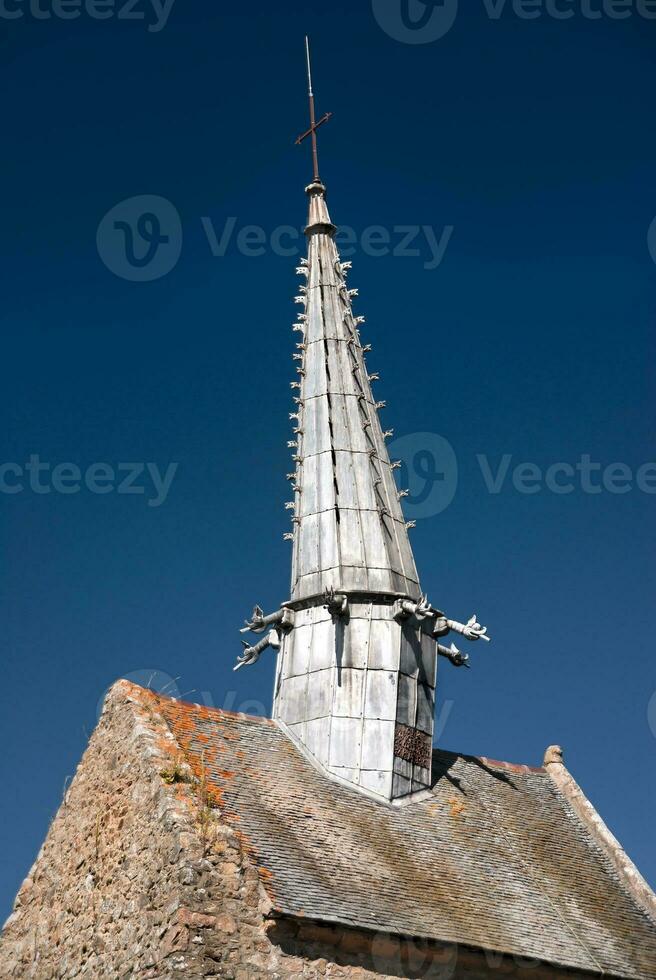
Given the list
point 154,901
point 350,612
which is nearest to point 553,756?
point 350,612

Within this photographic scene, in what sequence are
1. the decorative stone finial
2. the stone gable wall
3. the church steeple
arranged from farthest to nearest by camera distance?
the decorative stone finial → the church steeple → the stone gable wall

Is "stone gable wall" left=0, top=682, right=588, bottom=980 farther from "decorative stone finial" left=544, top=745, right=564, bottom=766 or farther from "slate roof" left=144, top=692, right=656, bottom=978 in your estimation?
"decorative stone finial" left=544, top=745, right=564, bottom=766

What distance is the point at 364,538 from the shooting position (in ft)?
74.9

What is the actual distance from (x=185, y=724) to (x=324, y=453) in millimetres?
6358

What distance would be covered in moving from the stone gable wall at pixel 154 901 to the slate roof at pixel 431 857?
317 mm

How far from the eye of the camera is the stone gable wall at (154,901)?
15172 millimetres

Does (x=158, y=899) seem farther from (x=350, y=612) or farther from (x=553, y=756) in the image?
(x=553, y=756)

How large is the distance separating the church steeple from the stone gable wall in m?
3.72

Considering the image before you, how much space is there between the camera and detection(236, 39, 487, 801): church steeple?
69.0 feet

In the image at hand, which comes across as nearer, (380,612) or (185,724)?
(185,724)

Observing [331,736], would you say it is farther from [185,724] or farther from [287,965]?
[287,965]

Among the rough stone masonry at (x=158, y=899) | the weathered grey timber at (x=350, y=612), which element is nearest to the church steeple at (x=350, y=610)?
the weathered grey timber at (x=350, y=612)

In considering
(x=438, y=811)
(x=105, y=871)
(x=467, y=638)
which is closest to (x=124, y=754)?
(x=105, y=871)

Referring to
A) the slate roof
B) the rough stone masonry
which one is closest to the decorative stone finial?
the slate roof
